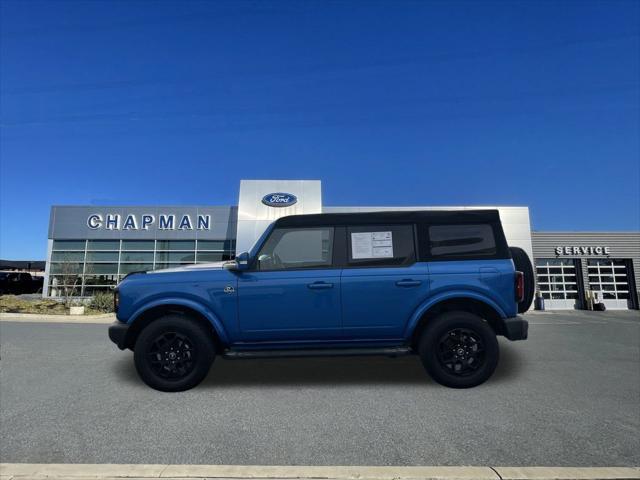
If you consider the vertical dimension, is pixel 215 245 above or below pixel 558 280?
above

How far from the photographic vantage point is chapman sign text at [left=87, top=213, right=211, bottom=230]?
22234 mm

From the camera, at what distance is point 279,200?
64.8 ft

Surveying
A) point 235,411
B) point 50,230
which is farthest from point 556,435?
point 50,230

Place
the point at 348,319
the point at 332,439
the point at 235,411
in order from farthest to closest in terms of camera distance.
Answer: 1. the point at 348,319
2. the point at 235,411
3. the point at 332,439

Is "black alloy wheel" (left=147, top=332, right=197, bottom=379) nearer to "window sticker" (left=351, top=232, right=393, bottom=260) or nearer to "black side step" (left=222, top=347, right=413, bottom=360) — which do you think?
"black side step" (left=222, top=347, right=413, bottom=360)

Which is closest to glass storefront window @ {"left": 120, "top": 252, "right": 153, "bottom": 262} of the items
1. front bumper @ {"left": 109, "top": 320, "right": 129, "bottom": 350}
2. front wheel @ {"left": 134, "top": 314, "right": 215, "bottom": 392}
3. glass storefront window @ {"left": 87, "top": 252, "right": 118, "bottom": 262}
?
glass storefront window @ {"left": 87, "top": 252, "right": 118, "bottom": 262}

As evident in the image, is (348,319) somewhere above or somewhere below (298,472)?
above

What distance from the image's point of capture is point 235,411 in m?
2.98

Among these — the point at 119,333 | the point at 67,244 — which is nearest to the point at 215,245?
the point at 67,244

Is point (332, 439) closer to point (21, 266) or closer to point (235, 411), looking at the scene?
point (235, 411)

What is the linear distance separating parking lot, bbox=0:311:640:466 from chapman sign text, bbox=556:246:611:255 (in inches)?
919

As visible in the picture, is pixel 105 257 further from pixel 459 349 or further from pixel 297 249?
pixel 459 349

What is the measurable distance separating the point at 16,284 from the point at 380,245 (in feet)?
107

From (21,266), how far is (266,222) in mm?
50277
